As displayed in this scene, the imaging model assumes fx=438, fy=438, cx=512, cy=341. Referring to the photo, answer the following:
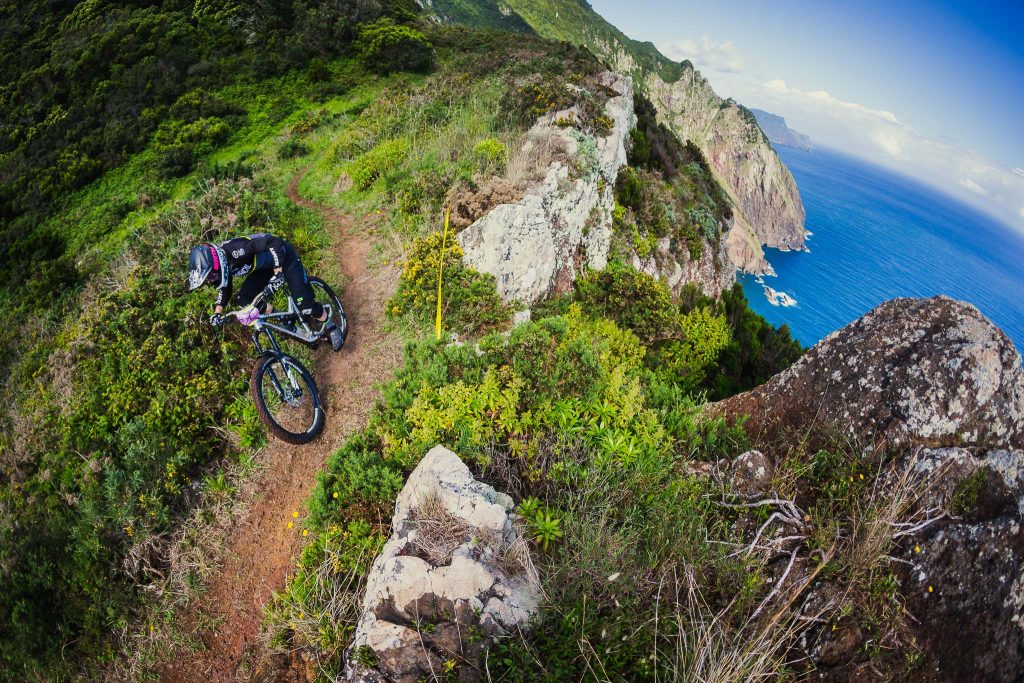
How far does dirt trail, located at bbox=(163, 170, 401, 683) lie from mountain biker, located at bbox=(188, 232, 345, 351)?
943mm

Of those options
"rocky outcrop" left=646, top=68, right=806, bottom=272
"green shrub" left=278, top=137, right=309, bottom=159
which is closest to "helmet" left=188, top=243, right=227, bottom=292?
"green shrub" left=278, top=137, right=309, bottom=159

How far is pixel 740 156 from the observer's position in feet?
→ 364

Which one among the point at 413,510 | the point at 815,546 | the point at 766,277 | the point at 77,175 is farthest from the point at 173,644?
the point at 766,277

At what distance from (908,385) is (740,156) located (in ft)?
418

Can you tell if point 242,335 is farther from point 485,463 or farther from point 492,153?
point 492,153

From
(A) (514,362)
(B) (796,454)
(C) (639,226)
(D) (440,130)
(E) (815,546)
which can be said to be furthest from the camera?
(C) (639,226)

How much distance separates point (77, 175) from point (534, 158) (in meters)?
17.2

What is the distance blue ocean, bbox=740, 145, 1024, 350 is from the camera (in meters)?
68.3

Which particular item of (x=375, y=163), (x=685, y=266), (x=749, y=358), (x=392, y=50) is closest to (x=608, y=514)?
(x=749, y=358)

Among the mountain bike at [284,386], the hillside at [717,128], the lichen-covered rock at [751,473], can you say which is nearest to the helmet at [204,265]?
the mountain bike at [284,386]

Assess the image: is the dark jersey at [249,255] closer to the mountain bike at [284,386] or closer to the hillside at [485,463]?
the hillside at [485,463]

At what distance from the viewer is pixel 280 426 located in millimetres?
5934

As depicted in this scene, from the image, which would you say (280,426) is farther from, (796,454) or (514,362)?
(796,454)

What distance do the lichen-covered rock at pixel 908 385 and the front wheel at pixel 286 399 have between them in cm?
595
